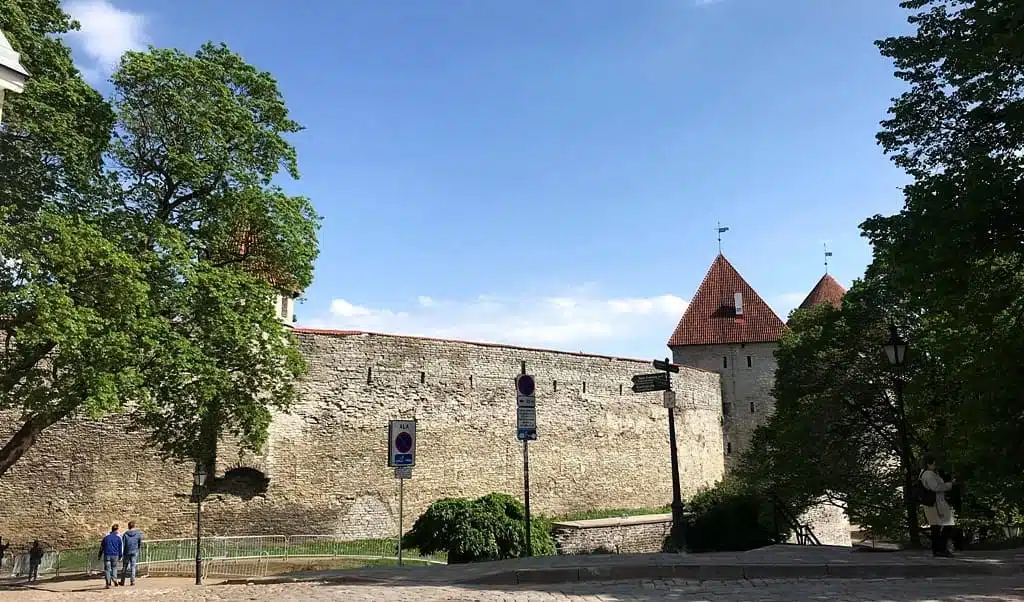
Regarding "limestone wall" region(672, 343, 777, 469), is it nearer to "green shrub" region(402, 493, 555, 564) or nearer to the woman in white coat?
"green shrub" region(402, 493, 555, 564)

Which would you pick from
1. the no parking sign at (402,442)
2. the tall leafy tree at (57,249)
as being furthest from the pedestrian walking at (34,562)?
the no parking sign at (402,442)

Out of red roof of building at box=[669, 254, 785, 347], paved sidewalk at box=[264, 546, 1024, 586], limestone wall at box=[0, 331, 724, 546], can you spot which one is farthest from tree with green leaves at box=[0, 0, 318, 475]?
red roof of building at box=[669, 254, 785, 347]

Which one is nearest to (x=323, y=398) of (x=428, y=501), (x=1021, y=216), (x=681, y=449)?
(x=428, y=501)

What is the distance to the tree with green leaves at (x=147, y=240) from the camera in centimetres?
1146

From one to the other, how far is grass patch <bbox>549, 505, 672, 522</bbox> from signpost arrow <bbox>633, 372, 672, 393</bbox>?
14.7 meters

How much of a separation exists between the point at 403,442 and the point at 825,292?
31.2 m

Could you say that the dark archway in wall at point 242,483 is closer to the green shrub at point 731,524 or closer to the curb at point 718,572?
the green shrub at point 731,524

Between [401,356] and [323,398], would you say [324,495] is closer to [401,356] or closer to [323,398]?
[323,398]

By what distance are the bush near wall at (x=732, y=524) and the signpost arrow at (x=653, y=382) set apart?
1061 cm

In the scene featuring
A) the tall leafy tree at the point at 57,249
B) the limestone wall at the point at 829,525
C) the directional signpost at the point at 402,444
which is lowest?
the limestone wall at the point at 829,525

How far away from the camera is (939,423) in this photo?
51.3 feet

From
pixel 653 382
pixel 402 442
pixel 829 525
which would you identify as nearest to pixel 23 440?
pixel 402 442

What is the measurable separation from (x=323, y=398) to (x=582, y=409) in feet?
34.6

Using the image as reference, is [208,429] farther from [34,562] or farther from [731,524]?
[731,524]
